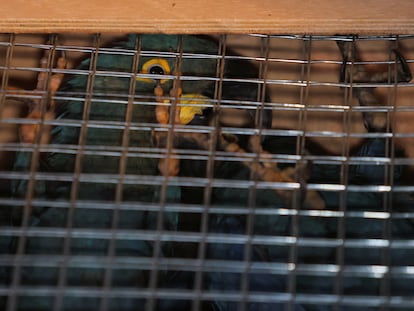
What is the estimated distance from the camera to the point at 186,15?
508 mm

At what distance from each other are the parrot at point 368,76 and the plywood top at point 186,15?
43 millimetres

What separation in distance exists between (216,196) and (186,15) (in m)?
0.24

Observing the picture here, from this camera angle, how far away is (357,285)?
0.60 metres

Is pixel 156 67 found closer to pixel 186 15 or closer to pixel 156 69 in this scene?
pixel 156 69

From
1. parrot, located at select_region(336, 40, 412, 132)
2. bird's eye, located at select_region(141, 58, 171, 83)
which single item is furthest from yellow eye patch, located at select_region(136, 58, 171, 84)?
parrot, located at select_region(336, 40, 412, 132)

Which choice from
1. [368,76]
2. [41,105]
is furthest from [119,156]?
[368,76]

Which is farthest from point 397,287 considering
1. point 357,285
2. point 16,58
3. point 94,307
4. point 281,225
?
point 16,58

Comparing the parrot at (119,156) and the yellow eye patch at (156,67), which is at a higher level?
the yellow eye patch at (156,67)

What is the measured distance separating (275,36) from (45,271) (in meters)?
0.37

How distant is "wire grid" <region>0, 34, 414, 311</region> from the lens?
48 cm

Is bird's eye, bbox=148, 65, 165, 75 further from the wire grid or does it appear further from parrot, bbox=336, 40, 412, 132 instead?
parrot, bbox=336, 40, 412, 132

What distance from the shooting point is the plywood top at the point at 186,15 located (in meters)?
0.51

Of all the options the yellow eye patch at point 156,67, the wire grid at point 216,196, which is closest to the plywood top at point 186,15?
the wire grid at point 216,196

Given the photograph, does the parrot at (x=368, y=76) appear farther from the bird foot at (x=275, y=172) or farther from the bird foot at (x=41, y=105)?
the bird foot at (x=41, y=105)
